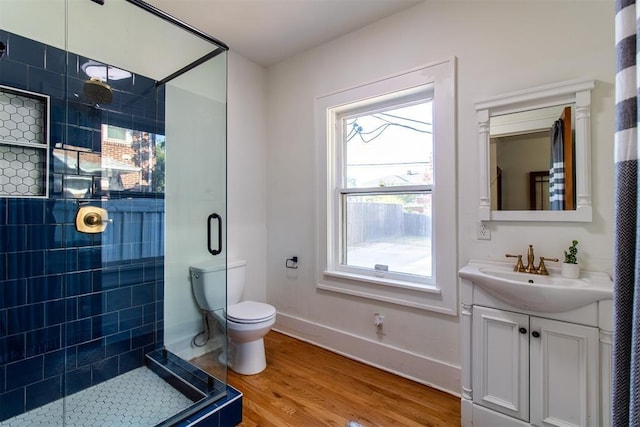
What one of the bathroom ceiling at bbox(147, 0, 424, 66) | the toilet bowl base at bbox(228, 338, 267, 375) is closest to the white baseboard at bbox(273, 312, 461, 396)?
the toilet bowl base at bbox(228, 338, 267, 375)

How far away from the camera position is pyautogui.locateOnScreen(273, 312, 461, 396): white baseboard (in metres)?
1.94

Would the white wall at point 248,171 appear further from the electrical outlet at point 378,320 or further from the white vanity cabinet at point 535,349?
the white vanity cabinet at point 535,349

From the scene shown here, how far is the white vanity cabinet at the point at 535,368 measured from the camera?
132 centimetres

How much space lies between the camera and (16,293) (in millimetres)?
1571

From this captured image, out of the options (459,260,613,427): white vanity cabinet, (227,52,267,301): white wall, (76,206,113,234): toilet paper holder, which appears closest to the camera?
(459,260,613,427): white vanity cabinet

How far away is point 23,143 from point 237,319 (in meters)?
1.59

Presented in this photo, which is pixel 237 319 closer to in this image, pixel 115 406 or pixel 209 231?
pixel 209 231

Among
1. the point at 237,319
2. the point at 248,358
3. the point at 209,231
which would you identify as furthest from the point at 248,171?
the point at 248,358

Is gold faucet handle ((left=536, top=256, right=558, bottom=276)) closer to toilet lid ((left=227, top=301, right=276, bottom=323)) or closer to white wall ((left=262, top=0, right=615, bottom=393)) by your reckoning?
white wall ((left=262, top=0, right=615, bottom=393))

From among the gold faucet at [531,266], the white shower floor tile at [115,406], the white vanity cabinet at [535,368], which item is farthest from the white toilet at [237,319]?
the gold faucet at [531,266]

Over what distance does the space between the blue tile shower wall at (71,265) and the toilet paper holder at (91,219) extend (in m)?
0.03

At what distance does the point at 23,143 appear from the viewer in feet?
5.23

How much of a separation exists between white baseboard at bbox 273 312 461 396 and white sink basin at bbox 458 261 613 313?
71 centimetres

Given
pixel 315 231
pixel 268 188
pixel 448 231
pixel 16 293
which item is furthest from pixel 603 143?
pixel 16 293
